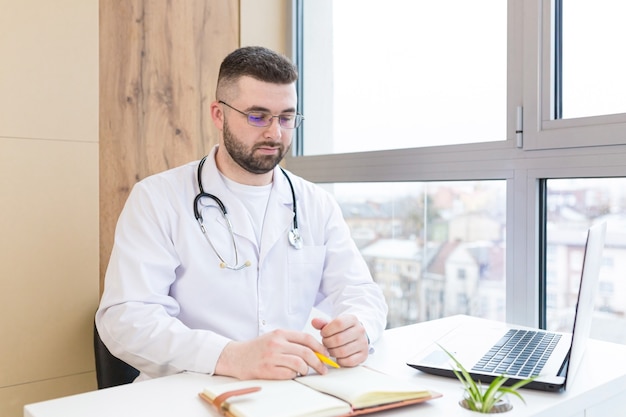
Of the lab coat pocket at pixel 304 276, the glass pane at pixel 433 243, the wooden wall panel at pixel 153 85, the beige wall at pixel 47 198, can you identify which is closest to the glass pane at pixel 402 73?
the glass pane at pixel 433 243

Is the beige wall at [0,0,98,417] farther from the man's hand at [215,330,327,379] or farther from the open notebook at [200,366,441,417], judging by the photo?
the open notebook at [200,366,441,417]

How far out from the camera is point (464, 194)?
6.97 feet

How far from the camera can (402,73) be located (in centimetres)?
237

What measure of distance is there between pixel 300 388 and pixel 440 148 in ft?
4.08

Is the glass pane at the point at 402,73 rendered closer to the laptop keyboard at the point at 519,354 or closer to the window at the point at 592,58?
the window at the point at 592,58

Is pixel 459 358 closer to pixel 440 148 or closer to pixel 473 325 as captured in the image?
pixel 473 325

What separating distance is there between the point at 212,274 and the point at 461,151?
0.95m

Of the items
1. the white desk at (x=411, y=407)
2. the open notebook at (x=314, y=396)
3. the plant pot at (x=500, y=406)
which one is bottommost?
the white desk at (x=411, y=407)

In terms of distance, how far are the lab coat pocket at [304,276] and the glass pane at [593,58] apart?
2.87 ft

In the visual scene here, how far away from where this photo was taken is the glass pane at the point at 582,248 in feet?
5.67

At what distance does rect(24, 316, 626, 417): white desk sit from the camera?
3.51 feet

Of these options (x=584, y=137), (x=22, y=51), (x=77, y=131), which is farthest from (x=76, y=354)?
(x=584, y=137)

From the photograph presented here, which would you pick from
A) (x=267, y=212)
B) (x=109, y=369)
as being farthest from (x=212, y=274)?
(x=109, y=369)

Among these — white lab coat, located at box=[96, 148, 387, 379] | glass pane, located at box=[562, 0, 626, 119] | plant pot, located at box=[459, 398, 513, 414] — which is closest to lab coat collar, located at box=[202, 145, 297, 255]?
white lab coat, located at box=[96, 148, 387, 379]
